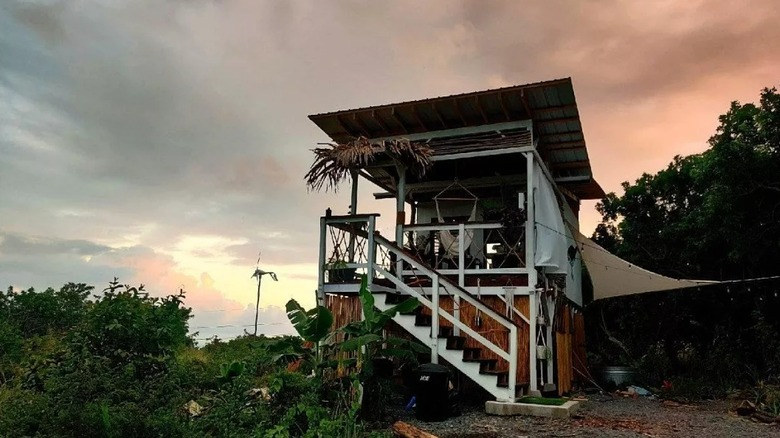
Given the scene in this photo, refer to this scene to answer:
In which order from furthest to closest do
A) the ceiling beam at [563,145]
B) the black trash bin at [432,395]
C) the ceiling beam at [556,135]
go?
1. the ceiling beam at [563,145]
2. the ceiling beam at [556,135]
3. the black trash bin at [432,395]

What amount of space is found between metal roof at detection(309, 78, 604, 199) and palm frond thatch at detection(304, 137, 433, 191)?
3.38 ft

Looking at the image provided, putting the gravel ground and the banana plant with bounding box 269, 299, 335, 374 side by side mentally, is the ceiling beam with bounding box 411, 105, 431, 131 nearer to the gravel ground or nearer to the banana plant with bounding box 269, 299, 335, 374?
the banana plant with bounding box 269, 299, 335, 374

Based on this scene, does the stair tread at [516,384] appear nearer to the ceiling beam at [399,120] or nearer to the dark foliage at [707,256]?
the ceiling beam at [399,120]

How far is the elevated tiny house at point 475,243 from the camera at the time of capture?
9.99 metres

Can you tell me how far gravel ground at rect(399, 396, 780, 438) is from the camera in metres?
7.79

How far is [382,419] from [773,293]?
1167cm

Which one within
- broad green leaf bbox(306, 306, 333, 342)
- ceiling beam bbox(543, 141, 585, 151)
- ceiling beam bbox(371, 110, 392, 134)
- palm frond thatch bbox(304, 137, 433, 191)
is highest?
ceiling beam bbox(371, 110, 392, 134)

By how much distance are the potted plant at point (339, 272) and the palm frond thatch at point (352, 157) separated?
132 cm

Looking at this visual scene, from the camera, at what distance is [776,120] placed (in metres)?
13.4

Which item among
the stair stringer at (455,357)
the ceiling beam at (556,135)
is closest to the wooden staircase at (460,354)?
the stair stringer at (455,357)

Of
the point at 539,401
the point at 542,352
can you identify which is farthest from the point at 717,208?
the point at 539,401

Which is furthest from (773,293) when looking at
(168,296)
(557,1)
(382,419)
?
(168,296)

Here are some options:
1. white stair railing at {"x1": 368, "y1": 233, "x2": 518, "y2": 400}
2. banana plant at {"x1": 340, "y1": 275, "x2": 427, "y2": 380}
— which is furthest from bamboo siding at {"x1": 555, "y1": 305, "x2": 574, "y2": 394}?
banana plant at {"x1": 340, "y1": 275, "x2": 427, "y2": 380}

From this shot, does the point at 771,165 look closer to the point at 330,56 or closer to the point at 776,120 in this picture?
the point at 776,120
